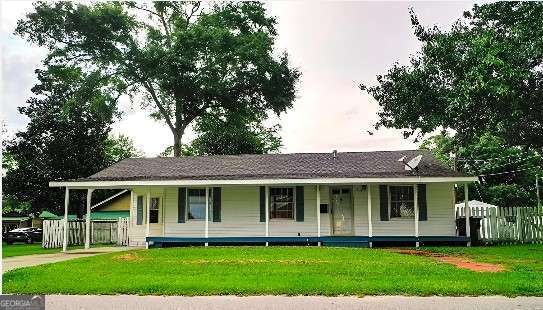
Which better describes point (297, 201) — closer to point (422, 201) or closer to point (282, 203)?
point (282, 203)

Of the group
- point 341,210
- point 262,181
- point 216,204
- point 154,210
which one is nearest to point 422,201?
point 341,210

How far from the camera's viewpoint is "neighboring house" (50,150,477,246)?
65.8 feet

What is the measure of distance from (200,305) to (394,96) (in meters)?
14.4

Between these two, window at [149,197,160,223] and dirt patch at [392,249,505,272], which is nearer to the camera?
dirt patch at [392,249,505,272]

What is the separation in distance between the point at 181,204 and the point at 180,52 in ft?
54.0

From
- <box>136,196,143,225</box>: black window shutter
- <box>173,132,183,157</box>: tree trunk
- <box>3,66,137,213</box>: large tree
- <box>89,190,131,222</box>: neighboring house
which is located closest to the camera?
<box>136,196,143,225</box>: black window shutter

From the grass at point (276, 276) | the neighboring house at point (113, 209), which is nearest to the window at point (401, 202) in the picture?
the grass at point (276, 276)

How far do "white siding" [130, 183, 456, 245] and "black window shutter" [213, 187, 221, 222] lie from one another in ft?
0.58

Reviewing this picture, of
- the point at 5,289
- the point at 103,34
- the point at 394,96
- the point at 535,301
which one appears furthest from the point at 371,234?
the point at 103,34

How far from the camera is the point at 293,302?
8.35 meters

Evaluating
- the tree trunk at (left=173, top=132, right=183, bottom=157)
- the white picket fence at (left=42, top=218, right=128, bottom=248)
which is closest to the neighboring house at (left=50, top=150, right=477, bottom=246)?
the white picket fence at (left=42, top=218, right=128, bottom=248)

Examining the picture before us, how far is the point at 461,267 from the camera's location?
12602mm

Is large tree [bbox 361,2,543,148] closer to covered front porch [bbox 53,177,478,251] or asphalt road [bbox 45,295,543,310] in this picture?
covered front porch [bbox 53,177,478,251]

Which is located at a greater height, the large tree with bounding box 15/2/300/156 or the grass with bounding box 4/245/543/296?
the large tree with bounding box 15/2/300/156
